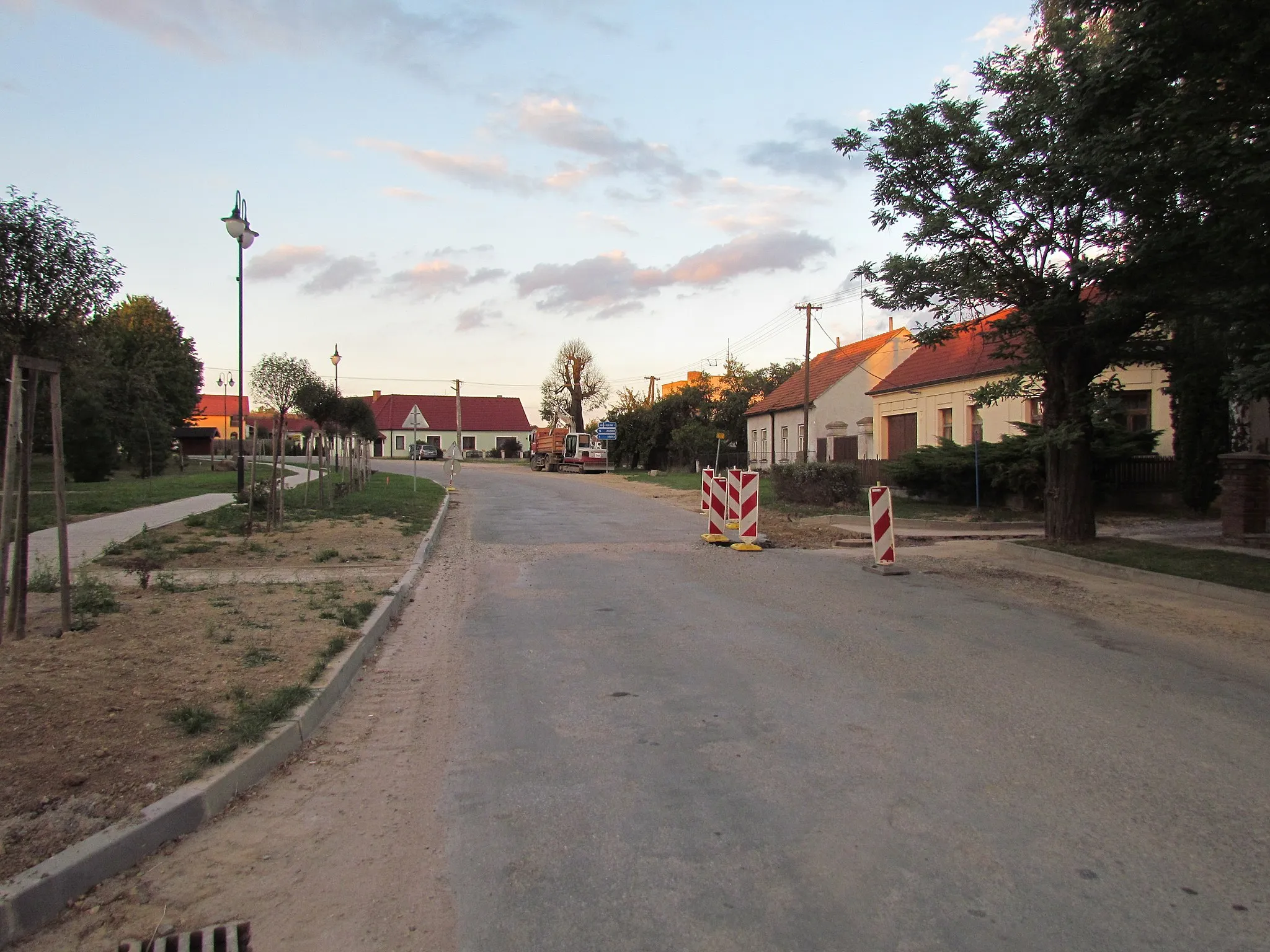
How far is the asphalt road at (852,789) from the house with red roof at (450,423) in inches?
3362

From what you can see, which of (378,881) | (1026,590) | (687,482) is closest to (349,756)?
(378,881)

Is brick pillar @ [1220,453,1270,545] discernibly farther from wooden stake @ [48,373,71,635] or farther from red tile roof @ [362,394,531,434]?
red tile roof @ [362,394,531,434]

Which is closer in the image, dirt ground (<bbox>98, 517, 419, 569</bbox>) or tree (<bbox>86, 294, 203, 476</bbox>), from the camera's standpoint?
dirt ground (<bbox>98, 517, 419, 569</bbox>)

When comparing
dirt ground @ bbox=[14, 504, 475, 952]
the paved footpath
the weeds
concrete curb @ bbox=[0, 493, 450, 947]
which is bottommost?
dirt ground @ bbox=[14, 504, 475, 952]

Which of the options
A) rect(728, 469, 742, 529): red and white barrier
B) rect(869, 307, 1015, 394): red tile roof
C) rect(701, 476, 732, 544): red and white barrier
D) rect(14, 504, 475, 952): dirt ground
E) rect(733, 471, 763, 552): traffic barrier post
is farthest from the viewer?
rect(869, 307, 1015, 394): red tile roof

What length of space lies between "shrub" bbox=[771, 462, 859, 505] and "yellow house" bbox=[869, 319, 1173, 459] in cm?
361

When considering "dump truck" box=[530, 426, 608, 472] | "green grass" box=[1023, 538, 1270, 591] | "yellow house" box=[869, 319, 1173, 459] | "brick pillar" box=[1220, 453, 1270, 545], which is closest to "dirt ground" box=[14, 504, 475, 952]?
"green grass" box=[1023, 538, 1270, 591]

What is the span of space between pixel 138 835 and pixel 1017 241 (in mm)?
13253

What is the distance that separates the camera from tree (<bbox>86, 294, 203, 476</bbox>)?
29484 mm

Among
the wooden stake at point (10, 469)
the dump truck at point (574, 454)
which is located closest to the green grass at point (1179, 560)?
the wooden stake at point (10, 469)

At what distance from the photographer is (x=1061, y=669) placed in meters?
6.83

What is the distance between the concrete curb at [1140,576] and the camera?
32.1 ft

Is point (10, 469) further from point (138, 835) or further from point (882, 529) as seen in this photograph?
point (882, 529)

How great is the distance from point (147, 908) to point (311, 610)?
534 cm
